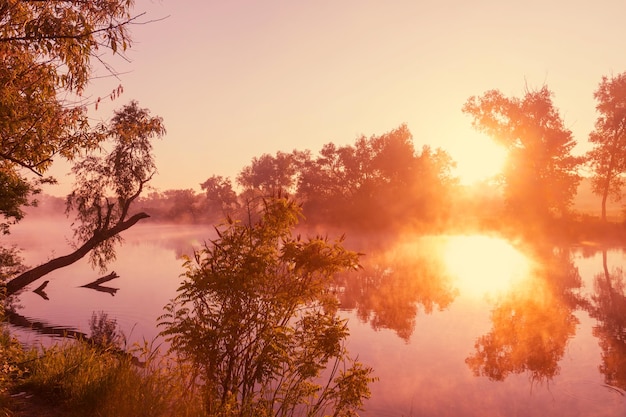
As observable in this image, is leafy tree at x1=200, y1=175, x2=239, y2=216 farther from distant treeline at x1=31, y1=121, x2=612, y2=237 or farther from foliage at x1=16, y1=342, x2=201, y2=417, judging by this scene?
foliage at x1=16, y1=342, x2=201, y2=417

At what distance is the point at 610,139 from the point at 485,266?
31.0 meters

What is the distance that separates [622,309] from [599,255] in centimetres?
1908

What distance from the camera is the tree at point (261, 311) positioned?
777cm

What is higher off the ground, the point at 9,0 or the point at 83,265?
the point at 9,0

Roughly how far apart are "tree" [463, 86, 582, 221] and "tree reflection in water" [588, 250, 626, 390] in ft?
86.5

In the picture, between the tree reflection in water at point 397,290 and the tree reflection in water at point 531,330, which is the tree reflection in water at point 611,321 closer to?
the tree reflection in water at point 531,330

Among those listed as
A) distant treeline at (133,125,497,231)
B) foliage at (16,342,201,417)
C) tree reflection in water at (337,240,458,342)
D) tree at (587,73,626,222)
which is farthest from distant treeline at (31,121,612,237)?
foliage at (16,342,201,417)

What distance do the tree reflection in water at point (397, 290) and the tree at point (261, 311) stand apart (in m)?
10.7

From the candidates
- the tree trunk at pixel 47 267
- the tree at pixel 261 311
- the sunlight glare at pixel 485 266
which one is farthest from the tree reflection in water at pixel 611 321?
the tree trunk at pixel 47 267

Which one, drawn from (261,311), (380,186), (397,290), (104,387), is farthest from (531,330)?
(380,186)

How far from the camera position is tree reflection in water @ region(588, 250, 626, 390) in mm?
14504

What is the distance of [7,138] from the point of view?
8125 mm

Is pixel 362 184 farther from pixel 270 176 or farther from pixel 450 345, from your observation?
pixel 450 345

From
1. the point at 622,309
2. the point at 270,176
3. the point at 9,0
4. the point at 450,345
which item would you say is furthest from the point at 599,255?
the point at 270,176
